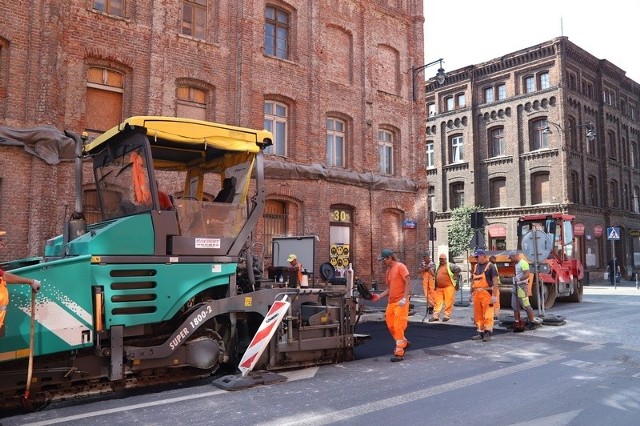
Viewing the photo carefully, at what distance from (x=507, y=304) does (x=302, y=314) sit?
11.1 metres

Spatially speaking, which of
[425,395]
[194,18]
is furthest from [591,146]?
[425,395]

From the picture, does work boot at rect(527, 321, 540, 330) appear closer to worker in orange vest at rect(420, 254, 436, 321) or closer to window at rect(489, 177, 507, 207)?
worker in orange vest at rect(420, 254, 436, 321)

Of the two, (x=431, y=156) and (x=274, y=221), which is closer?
(x=274, y=221)

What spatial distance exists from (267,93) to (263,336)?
1223 cm

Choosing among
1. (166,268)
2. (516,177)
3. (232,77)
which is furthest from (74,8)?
(516,177)

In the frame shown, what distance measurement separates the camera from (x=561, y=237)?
55.9 ft

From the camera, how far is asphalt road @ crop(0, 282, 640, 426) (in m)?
5.25

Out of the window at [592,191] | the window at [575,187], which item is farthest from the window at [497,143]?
the window at [592,191]

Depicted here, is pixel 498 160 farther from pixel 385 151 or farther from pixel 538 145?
pixel 385 151

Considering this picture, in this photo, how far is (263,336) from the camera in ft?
22.3

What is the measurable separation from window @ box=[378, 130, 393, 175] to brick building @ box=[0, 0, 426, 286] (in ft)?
0.15

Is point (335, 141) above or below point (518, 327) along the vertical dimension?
above

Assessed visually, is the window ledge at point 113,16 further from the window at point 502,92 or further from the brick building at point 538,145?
the window at point 502,92

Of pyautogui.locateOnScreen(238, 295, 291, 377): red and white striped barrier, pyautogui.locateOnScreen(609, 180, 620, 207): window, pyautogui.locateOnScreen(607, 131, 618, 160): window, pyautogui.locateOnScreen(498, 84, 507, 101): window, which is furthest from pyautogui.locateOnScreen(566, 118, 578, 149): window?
pyautogui.locateOnScreen(238, 295, 291, 377): red and white striped barrier
